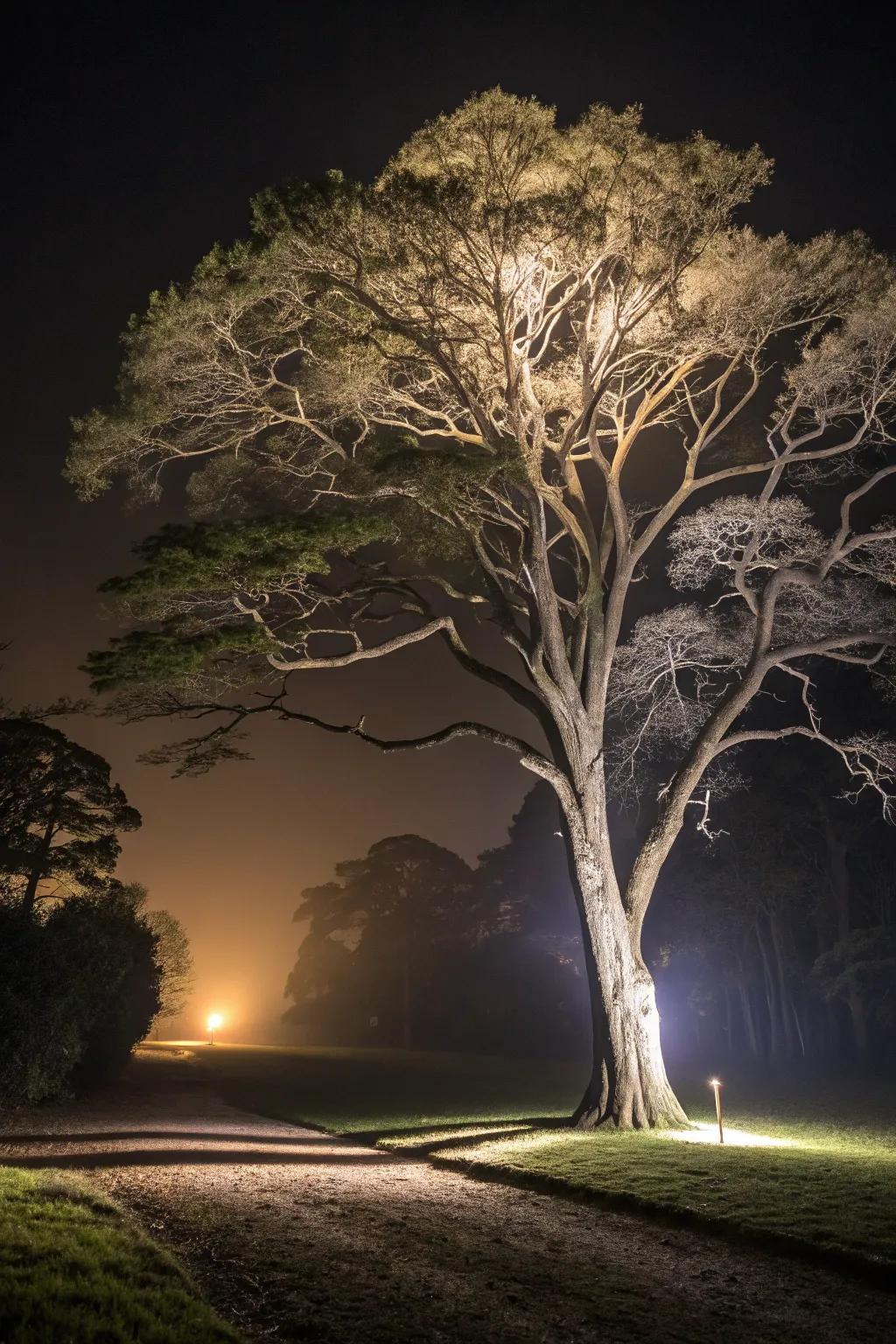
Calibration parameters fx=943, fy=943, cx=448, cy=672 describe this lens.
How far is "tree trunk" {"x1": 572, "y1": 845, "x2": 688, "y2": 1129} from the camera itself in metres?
12.7

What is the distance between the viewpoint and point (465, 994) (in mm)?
45781

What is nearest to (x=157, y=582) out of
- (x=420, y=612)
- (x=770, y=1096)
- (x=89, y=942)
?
(x=420, y=612)

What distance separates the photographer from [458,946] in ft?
153

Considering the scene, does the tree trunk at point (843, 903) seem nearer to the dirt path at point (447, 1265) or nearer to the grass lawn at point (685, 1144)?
the grass lawn at point (685, 1144)

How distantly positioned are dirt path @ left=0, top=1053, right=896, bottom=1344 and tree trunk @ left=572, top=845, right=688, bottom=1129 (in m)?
3.87

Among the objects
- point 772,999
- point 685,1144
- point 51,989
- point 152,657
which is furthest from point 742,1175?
point 772,999

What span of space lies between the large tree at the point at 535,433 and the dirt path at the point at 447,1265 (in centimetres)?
509

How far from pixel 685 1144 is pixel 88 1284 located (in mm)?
8001

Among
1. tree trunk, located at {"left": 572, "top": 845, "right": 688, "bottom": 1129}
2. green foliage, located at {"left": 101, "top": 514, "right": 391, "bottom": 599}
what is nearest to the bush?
green foliage, located at {"left": 101, "top": 514, "right": 391, "bottom": 599}

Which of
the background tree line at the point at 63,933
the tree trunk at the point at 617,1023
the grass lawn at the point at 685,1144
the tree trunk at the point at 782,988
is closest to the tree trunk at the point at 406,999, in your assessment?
Result: the tree trunk at the point at 782,988

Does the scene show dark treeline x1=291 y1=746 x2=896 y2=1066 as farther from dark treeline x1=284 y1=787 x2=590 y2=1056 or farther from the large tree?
the large tree

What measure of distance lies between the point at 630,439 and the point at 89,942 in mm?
12558

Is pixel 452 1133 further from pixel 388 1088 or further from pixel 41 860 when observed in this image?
pixel 41 860

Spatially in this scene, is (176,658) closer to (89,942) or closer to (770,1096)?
(89,942)
